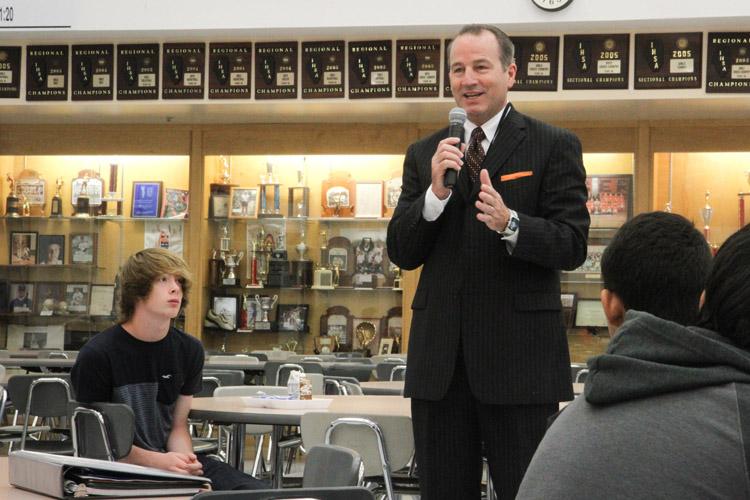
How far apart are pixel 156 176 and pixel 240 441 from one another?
6321mm

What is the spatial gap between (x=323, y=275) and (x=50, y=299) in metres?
2.56

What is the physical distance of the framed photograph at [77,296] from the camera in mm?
10672

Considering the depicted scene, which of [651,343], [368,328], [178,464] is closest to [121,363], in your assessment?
[178,464]

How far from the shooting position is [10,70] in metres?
9.37

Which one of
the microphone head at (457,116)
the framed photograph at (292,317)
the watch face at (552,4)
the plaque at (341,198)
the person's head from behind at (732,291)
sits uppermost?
the watch face at (552,4)

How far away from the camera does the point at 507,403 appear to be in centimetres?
252

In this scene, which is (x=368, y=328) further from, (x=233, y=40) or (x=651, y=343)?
(x=651, y=343)

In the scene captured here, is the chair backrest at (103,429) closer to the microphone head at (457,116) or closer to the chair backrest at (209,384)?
the microphone head at (457,116)

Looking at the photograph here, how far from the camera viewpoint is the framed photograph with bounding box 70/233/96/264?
10.7m

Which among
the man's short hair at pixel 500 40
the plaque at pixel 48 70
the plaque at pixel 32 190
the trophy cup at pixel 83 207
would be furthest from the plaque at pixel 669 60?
the man's short hair at pixel 500 40

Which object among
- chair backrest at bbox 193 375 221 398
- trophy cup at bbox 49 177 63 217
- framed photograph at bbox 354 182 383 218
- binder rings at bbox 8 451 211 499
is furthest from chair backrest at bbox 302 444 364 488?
trophy cup at bbox 49 177 63 217

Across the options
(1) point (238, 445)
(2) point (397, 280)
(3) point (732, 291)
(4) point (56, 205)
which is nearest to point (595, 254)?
(2) point (397, 280)

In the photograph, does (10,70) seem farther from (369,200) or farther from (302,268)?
(369,200)

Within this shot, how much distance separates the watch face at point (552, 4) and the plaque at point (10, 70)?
4123 mm
